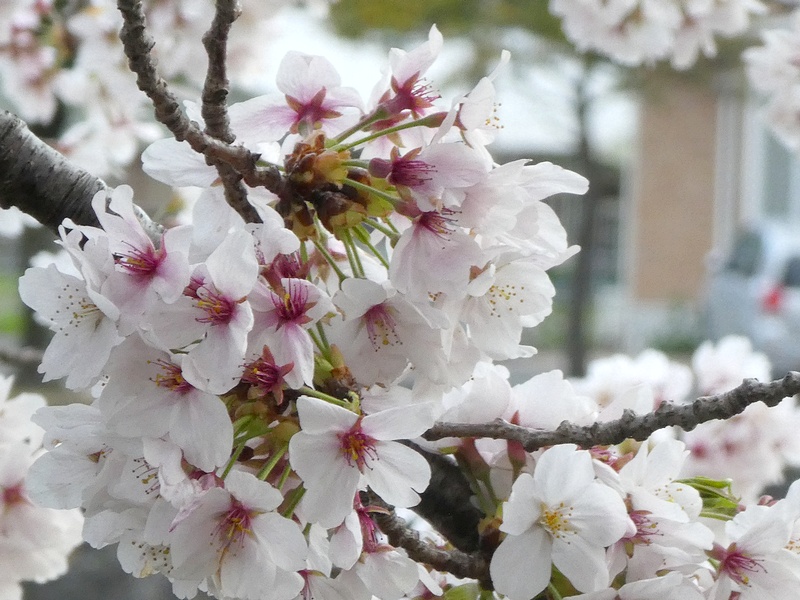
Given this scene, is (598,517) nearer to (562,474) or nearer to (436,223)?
(562,474)

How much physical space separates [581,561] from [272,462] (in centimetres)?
20

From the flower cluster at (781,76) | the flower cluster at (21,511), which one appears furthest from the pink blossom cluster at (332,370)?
the flower cluster at (781,76)

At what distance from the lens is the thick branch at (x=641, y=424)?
1.83ft

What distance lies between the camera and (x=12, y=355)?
1.41 metres

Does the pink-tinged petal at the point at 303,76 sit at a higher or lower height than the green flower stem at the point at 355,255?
higher

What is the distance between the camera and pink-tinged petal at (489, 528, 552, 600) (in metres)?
0.60

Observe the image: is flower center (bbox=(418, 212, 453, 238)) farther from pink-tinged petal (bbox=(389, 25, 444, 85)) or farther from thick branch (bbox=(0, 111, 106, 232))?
thick branch (bbox=(0, 111, 106, 232))

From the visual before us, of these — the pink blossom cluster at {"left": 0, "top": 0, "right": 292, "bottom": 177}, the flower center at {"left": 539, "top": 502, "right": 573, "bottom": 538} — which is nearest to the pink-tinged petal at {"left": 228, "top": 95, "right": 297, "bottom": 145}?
the flower center at {"left": 539, "top": 502, "right": 573, "bottom": 538}

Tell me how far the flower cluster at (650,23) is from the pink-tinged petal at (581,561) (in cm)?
124

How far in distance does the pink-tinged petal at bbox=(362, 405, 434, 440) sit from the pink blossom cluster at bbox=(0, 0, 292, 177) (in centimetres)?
116

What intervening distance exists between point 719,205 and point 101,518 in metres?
11.1

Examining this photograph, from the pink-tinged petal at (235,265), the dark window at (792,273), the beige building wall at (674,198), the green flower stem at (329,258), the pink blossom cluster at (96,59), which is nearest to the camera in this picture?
the pink-tinged petal at (235,265)

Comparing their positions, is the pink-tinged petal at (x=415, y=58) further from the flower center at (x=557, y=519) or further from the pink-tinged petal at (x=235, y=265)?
the flower center at (x=557, y=519)

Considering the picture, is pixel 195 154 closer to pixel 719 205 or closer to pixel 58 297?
pixel 58 297
